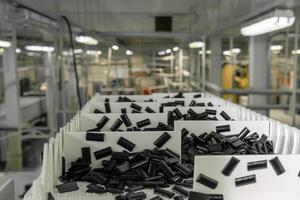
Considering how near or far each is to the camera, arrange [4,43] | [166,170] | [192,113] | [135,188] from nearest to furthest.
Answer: [135,188] → [166,170] → [192,113] → [4,43]

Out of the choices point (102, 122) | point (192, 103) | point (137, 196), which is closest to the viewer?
point (137, 196)

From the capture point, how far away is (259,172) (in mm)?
1326

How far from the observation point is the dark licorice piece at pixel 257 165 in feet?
4.33

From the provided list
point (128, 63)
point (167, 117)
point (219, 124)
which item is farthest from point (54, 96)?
point (219, 124)

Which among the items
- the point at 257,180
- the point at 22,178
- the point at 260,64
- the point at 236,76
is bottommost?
the point at 22,178

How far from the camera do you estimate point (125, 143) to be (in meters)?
1.88

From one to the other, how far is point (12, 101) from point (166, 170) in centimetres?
322

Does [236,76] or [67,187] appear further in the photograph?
[236,76]

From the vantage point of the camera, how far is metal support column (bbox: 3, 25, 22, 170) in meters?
3.93

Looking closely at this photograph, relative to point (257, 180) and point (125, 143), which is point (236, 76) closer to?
point (125, 143)

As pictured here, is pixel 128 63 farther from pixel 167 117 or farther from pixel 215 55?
pixel 167 117

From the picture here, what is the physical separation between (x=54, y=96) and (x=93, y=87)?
1.10 metres

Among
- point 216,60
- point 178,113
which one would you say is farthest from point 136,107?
point 216,60

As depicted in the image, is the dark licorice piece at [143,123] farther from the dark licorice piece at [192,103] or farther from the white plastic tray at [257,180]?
the white plastic tray at [257,180]
